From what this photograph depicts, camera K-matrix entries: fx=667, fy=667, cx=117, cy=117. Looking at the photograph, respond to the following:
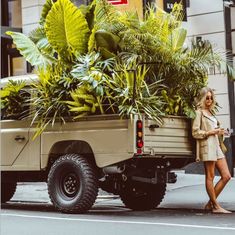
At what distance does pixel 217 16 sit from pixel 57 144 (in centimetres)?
846

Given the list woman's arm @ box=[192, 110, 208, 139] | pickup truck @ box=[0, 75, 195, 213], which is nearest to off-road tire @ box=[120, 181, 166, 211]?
pickup truck @ box=[0, 75, 195, 213]

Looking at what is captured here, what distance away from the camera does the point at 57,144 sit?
10625mm

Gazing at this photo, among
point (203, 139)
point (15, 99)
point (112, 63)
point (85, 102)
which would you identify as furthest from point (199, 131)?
point (15, 99)

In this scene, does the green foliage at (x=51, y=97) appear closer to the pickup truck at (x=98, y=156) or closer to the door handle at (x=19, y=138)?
the pickup truck at (x=98, y=156)

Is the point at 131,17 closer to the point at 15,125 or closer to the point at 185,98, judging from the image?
the point at 185,98

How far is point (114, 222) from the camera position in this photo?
9188 millimetres

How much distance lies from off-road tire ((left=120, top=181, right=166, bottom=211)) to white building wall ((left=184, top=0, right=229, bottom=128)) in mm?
6492

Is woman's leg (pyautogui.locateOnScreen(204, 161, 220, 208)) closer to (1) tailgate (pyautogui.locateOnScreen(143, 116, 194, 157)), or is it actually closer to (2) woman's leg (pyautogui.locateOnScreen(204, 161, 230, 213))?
(2) woman's leg (pyautogui.locateOnScreen(204, 161, 230, 213))

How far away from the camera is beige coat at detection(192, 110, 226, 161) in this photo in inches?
401

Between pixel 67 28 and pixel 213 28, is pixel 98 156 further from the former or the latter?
pixel 213 28

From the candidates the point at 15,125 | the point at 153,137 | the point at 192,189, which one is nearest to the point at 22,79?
the point at 15,125

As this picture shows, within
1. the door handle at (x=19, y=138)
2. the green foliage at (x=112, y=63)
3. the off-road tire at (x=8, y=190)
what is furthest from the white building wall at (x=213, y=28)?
the door handle at (x=19, y=138)

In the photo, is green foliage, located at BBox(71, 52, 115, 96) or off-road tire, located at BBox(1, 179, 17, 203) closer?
green foliage, located at BBox(71, 52, 115, 96)

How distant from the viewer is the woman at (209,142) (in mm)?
10203
